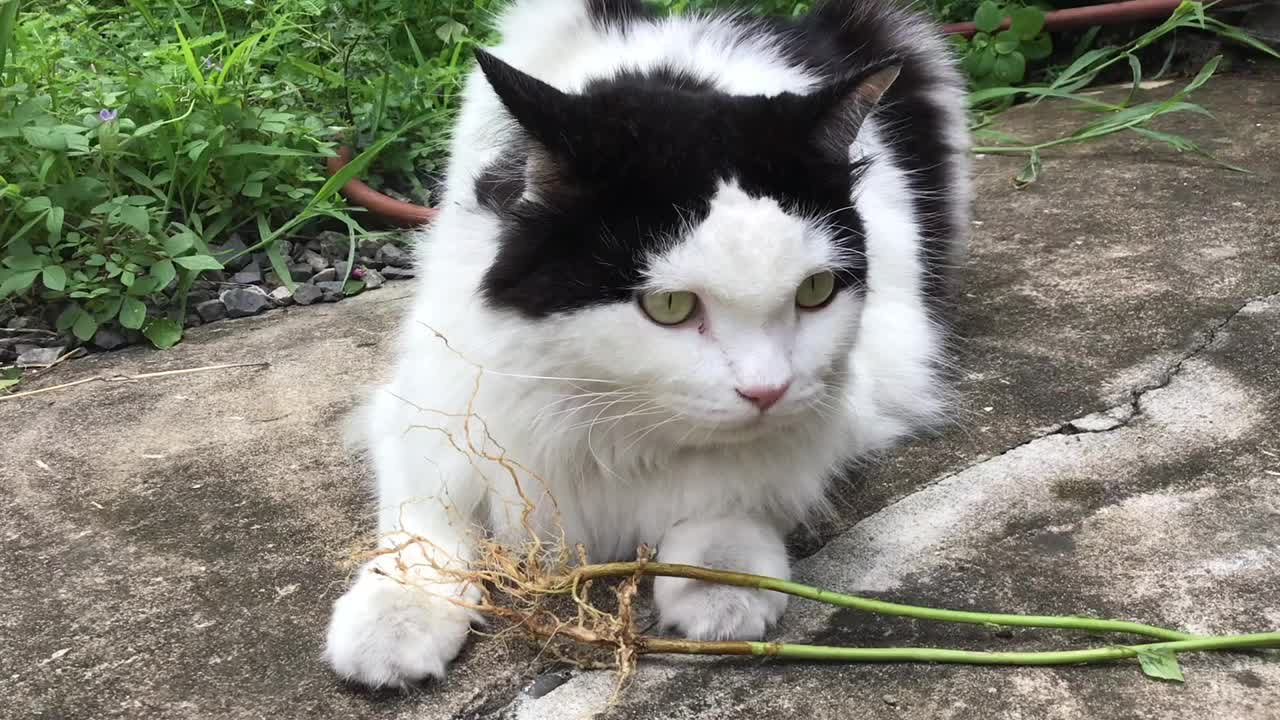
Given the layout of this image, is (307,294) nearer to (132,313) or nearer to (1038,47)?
(132,313)

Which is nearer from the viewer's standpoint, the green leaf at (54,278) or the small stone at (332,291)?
the green leaf at (54,278)

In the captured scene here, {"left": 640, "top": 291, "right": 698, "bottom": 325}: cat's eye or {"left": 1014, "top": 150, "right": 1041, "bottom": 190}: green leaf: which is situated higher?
{"left": 640, "top": 291, "right": 698, "bottom": 325}: cat's eye

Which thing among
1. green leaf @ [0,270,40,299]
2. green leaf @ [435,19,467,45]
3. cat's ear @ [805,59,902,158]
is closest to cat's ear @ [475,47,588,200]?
cat's ear @ [805,59,902,158]

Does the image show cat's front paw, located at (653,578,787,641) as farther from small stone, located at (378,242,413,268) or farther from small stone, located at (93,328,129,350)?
small stone, located at (378,242,413,268)

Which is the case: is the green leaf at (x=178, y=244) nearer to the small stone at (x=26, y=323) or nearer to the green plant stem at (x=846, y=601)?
the small stone at (x=26, y=323)

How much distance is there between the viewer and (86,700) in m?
1.52

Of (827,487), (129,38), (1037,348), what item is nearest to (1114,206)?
(1037,348)

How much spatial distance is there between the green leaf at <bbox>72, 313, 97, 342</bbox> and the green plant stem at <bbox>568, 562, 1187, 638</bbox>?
1965 mm

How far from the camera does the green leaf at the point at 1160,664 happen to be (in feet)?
4.79

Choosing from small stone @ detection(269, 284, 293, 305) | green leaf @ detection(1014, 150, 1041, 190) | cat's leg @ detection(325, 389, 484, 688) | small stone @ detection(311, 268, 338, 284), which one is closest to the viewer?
cat's leg @ detection(325, 389, 484, 688)

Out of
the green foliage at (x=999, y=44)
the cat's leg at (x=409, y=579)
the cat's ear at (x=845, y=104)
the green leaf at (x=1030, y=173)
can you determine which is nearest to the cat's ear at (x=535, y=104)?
the cat's ear at (x=845, y=104)

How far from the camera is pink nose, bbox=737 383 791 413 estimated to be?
1433 millimetres

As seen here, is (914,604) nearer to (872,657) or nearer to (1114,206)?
(872,657)

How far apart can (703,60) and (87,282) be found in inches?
77.2
